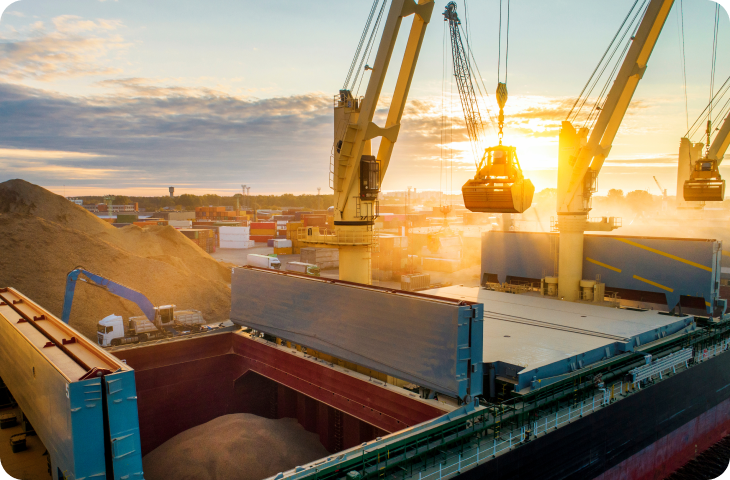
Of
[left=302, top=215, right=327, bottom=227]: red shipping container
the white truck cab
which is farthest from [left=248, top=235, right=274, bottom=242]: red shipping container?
the white truck cab

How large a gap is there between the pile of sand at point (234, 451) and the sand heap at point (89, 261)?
52.3 feet

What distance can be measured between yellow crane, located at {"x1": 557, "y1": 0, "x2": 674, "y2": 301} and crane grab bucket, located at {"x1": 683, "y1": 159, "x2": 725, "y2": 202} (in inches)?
187

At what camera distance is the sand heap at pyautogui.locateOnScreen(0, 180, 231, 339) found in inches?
1136

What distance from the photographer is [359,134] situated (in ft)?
58.6

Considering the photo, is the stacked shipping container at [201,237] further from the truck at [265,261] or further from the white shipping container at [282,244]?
the truck at [265,261]

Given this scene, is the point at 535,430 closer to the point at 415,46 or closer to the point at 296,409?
the point at 296,409

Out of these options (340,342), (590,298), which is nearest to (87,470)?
(340,342)

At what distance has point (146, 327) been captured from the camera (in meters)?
26.4

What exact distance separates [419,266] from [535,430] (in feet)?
144

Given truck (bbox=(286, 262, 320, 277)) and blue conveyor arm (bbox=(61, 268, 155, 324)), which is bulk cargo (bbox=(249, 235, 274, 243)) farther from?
blue conveyor arm (bbox=(61, 268, 155, 324))

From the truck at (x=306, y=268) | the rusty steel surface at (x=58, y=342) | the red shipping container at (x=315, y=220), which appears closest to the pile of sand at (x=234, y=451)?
the rusty steel surface at (x=58, y=342)

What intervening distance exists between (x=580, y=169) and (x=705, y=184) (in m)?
7.18

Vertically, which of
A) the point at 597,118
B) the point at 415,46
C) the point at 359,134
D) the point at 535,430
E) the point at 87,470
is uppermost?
the point at 415,46

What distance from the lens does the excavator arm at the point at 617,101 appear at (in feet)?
70.5
